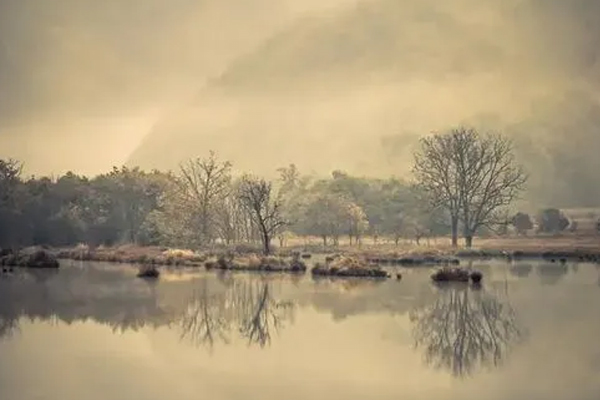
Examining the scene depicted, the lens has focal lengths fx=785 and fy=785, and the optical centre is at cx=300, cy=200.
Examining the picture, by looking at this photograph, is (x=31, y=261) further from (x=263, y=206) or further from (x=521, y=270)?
(x=521, y=270)

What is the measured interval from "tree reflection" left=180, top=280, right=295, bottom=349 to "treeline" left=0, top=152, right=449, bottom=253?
2495 cm

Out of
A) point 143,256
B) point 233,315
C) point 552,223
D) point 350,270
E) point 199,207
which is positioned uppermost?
point 199,207

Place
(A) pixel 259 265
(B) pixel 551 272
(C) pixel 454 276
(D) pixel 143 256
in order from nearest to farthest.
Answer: (C) pixel 454 276
(B) pixel 551 272
(A) pixel 259 265
(D) pixel 143 256

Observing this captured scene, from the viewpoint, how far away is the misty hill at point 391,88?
12338cm

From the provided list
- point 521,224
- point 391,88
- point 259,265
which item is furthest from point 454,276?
point 391,88

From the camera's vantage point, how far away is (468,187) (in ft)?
195

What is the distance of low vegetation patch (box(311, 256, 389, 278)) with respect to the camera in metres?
34.4

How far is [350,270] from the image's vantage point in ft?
116

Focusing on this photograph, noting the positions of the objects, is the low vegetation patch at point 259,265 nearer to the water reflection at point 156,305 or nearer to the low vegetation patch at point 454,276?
the water reflection at point 156,305

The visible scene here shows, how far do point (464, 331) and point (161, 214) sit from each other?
40834 millimetres

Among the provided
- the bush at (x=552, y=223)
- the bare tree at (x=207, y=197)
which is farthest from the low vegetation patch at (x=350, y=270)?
the bush at (x=552, y=223)

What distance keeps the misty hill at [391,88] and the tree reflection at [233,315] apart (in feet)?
298

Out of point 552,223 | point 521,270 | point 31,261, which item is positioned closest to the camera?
point 521,270

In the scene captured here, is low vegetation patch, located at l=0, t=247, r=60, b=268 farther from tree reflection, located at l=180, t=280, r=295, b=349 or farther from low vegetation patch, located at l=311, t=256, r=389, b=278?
tree reflection, located at l=180, t=280, r=295, b=349
